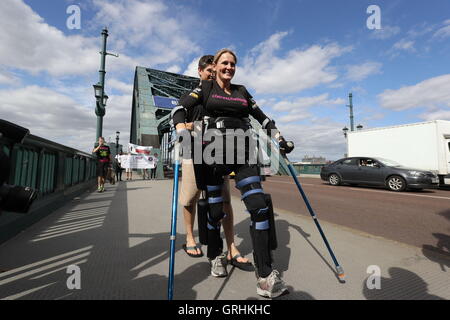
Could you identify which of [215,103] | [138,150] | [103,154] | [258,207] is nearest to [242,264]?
[258,207]

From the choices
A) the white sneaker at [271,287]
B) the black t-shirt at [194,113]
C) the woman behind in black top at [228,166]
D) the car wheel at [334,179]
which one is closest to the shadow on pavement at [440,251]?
the white sneaker at [271,287]

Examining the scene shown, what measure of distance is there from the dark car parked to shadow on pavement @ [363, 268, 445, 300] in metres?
8.39

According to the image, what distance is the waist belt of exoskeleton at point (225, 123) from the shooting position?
1886 millimetres

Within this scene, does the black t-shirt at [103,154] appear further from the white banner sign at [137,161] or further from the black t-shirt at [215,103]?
the white banner sign at [137,161]

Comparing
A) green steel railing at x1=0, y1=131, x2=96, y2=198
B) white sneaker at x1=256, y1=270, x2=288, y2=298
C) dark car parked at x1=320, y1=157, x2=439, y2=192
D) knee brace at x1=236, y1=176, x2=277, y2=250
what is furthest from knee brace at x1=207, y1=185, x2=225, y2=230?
dark car parked at x1=320, y1=157, x2=439, y2=192

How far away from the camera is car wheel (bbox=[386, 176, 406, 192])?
8.80 metres

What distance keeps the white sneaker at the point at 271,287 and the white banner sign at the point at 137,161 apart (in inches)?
564

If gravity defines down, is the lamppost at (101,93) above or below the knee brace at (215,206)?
above

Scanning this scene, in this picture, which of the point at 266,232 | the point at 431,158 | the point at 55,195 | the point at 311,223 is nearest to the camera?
the point at 266,232

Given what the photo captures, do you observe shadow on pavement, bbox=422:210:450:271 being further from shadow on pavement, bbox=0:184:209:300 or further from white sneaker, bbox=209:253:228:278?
shadow on pavement, bbox=0:184:209:300

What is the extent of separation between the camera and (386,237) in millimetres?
3117

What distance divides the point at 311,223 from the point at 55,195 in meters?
4.62
